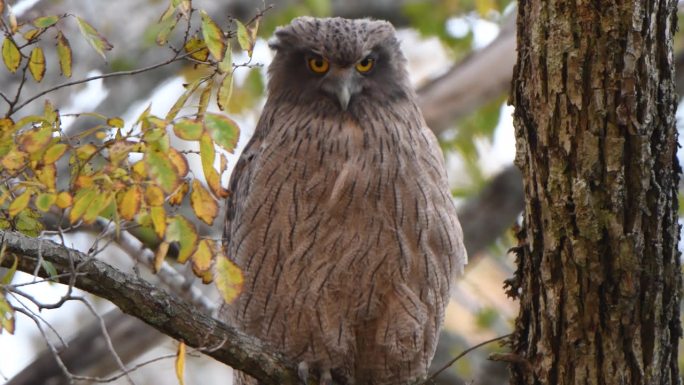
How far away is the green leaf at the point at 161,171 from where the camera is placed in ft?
7.70

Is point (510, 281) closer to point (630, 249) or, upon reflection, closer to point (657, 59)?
point (630, 249)

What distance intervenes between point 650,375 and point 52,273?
Result: 186 centimetres

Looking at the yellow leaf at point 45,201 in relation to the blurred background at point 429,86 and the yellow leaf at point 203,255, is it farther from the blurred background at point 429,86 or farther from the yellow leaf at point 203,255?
the blurred background at point 429,86

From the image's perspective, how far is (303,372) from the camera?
150 inches

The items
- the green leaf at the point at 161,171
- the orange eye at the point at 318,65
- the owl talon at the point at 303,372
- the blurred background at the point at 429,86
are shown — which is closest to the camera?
the green leaf at the point at 161,171

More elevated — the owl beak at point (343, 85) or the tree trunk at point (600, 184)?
the owl beak at point (343, 85)

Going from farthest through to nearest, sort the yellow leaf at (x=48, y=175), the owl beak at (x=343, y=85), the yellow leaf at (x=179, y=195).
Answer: the owl beak at (x=343, y=85), the yellow leaf at (x=179, y=195), the yellow leaf at (x=48, y=175)

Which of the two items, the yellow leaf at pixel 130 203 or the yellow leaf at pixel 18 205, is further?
the yellow leaf at pixel 18 205

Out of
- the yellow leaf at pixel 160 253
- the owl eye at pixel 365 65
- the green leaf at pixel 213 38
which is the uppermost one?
the owl eye at pixel 365 65

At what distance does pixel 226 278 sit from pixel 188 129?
1.64 feet

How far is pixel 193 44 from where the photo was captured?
2943 mm

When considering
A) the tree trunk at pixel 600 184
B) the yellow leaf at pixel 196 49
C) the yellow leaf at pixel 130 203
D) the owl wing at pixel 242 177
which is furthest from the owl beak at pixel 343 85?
the yellow leaf at pixel 130 203

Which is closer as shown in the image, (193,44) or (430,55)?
(193,44)

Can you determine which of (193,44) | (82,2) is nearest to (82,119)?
(82,2)
